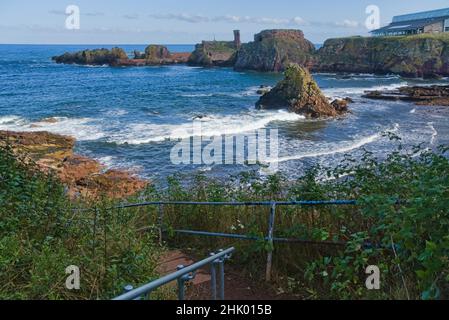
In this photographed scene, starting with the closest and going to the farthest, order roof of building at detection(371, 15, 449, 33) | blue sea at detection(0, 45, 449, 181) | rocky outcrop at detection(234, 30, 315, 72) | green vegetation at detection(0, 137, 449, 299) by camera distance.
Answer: green vegetation at detection(0, 137, 449, 299) → blue sea at detection(0, 45, 449, 181) → rocky outcrop at detection(234, 30, 315, 72) → roof of building at detection(371, 15, 449, 33)

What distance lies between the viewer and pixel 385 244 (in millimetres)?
4461

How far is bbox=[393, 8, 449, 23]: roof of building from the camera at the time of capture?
8885cm

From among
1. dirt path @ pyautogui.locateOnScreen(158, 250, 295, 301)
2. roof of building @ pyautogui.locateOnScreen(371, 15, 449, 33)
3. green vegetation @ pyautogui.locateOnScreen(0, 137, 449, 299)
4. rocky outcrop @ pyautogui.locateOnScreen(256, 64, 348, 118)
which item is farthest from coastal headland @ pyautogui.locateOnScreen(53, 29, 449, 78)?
Result: dirt path @ pyautogui.locateOnScreen(158, 250, 295, 301)

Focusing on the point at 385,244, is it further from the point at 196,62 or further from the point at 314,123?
the point at 196,62

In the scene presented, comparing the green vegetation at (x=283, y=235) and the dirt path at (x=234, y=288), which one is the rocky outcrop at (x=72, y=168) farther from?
the dirt path at (x=234, y=288)

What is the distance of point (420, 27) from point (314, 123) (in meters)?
65.3

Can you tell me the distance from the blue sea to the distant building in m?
38.0

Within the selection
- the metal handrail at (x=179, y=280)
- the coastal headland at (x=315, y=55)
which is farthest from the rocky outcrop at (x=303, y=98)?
the coastal headland at (x=315, y=55)

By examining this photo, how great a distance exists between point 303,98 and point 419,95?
14.2m

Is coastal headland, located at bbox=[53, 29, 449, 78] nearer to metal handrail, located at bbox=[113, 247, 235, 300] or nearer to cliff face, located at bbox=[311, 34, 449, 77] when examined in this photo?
cliff face, located at bbox=[311, 34, 449, 77]
